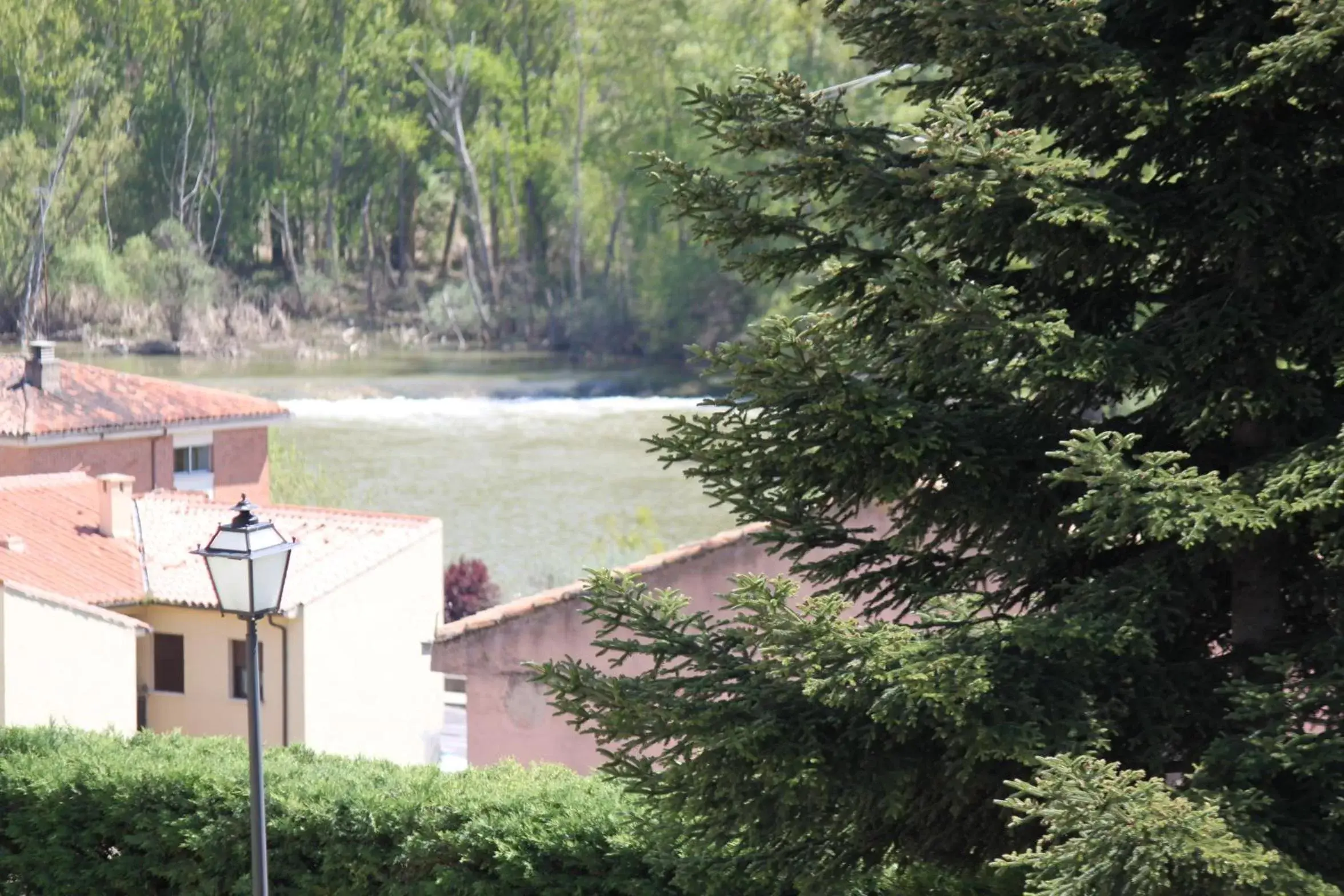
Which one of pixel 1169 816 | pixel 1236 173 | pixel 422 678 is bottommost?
pixel 422 678

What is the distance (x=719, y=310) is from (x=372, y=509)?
14.7 ft

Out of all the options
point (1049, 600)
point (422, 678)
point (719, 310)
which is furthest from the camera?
point (719, 310)

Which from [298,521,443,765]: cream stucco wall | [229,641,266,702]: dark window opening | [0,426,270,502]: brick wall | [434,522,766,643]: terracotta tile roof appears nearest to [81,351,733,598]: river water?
[0,426,270,502]: brick wall

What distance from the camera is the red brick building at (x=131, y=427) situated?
1809 centimetres

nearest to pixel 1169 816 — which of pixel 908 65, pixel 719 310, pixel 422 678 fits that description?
pixel 908 65

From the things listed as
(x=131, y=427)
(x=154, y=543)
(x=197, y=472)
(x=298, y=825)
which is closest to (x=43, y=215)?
(x=131, y=427)

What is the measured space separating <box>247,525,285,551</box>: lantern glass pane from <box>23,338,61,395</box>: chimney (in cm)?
1430

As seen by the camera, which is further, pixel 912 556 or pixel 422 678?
pixel 422 678

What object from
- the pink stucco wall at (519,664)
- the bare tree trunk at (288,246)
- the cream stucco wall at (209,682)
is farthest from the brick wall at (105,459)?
the pink stucco wall at (519,664)

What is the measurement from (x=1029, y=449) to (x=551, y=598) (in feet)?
16.2

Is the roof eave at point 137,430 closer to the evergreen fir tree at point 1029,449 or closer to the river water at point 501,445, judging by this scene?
the river water at point 501,445

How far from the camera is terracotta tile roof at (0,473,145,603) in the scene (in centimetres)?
1448

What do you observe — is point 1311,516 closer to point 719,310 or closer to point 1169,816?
point 1169,816

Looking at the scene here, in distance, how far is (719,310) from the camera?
18.0 meters
